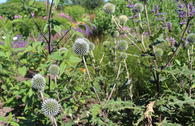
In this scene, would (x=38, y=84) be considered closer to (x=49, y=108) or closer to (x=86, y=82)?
(x=49, y=108)

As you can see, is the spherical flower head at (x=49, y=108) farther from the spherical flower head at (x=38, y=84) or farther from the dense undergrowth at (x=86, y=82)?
the spherical flower head at (x=38, y=84)

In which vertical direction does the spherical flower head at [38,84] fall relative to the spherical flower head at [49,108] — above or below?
above

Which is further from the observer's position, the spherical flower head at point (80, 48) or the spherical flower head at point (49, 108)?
the spherical flower head at point (80, 48)

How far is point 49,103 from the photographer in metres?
1.70

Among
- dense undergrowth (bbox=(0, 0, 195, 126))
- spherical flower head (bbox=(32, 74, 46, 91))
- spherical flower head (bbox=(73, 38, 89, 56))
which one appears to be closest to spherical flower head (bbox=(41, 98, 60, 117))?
dense undergrowth (bbox=(0, 0, 195, 126))

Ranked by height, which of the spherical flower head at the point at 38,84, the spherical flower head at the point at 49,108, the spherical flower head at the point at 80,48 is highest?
the spherical flower head at the point at 80,48

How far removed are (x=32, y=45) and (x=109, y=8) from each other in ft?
2.63

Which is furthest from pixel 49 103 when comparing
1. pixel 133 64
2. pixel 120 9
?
pixel 120 9

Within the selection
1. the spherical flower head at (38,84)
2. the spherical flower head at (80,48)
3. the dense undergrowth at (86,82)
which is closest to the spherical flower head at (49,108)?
the dense undergrowth at (86,82)

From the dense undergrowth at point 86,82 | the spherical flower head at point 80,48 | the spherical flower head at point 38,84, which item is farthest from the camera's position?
the spherical flower head at point 80,48

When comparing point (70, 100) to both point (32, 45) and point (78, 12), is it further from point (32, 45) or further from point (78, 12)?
point (78, 12)

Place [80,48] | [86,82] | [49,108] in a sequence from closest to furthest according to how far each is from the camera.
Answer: [49,108] < [80,48] < [86,82]

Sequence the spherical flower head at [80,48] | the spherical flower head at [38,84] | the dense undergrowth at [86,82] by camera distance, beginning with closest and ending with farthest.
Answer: the dense undergrowth at [86,82]
the spherical flower head at [38,84]
the spherical flower head at [80,48]

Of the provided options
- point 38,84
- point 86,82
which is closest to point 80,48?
point 38,84
